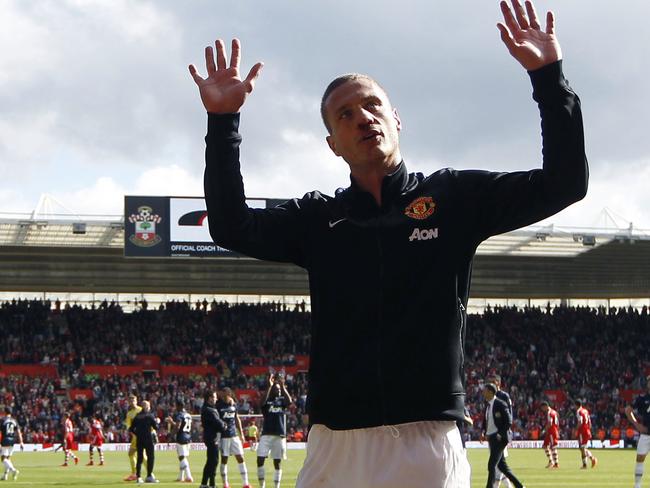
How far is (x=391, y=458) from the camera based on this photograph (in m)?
3.38

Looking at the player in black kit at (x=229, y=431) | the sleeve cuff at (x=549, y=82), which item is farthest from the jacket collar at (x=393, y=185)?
the player in black kit at (x=229, y=431)

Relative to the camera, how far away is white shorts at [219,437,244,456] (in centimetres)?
1975

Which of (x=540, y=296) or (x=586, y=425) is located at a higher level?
(x=540, y=296)

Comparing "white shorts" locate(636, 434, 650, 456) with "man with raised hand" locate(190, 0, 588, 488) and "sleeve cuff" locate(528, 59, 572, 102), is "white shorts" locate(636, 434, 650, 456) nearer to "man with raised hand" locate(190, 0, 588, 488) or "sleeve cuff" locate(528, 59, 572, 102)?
"man with raised hand" locate(190, 0, 588, 488)

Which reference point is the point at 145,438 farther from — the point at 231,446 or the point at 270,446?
the point at 270,446

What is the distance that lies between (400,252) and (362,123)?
446 millimetres

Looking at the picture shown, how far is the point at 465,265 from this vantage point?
358 centimetres

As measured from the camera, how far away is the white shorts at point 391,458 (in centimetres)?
336

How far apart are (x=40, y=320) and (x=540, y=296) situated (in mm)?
25943

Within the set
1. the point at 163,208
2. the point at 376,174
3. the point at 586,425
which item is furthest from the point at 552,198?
the point at 163,208

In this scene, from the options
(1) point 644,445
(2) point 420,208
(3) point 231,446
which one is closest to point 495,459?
(1) point 644,445

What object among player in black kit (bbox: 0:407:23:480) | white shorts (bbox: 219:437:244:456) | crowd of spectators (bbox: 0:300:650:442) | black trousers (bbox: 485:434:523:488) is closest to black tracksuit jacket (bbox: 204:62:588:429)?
black trousers (bbox: 485:434:523:488)

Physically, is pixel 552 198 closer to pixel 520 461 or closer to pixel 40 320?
pixel 520 461

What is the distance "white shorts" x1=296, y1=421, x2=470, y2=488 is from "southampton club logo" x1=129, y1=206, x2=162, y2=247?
123 feet
